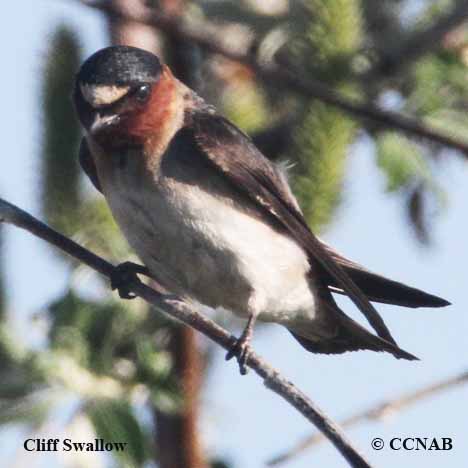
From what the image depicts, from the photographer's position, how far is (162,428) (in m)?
5.13

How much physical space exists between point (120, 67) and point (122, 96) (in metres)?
0.09

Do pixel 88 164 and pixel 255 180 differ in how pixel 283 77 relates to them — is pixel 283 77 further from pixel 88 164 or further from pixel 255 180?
pixel 88 164

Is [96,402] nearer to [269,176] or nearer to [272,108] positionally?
[269,176]

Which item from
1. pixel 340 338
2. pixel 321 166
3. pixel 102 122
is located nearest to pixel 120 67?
pixel 102 122

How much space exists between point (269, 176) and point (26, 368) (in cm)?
94

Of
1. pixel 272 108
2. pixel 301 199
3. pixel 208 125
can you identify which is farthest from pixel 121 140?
pixel 272 108

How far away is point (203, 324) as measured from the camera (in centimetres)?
373

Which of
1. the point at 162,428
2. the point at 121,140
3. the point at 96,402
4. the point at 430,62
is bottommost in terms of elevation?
the point at 96,402

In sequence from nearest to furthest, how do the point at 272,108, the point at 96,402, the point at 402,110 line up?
the point at 96,402
the point at 402,110
the point at 272,108

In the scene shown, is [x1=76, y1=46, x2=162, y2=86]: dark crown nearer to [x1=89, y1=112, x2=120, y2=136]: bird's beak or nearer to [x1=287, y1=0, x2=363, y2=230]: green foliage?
[x1=89, y1=112, x2=120, y2=136]: bird's beak

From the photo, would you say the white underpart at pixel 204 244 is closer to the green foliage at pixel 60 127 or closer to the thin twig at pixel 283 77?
the green foliage at pixel 60 127

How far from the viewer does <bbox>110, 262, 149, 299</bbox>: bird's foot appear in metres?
4.27

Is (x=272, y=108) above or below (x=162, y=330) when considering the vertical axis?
above

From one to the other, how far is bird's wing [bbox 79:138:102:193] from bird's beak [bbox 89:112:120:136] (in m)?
0.30
